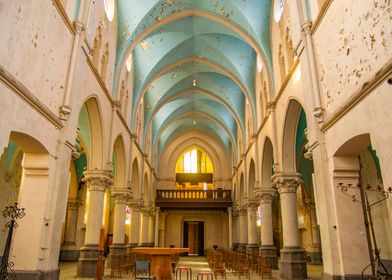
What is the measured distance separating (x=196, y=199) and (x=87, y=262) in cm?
1354

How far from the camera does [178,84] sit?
1995 cm

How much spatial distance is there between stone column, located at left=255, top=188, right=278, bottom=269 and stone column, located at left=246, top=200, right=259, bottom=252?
2.69 m

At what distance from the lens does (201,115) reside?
81.2ft

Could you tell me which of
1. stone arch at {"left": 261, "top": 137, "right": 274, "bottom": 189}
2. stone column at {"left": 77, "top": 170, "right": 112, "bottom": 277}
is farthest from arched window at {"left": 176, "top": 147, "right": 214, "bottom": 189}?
stone column at {"left": 77, "top": 170, "right": 112, "bottom": 277}

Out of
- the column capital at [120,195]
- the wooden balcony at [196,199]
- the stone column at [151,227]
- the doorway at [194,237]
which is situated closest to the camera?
the column capital at [120,195]

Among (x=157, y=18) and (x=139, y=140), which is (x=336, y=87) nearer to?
(x=157, y=18)

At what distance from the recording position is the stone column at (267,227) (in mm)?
14406

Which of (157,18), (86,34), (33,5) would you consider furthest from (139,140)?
(33,5)

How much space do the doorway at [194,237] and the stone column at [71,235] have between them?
9995 millimetres

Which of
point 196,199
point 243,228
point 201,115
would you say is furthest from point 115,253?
point 201,115

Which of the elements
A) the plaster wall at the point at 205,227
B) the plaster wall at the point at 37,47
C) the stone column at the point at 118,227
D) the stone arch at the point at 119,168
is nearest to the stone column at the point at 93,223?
the stone column at the point at 118,227

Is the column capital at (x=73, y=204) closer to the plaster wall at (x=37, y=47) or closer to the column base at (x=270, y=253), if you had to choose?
the column base at (x=270, y=253)

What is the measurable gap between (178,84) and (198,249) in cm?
1455

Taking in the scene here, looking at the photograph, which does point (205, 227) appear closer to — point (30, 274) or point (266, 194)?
point (266, 194)
